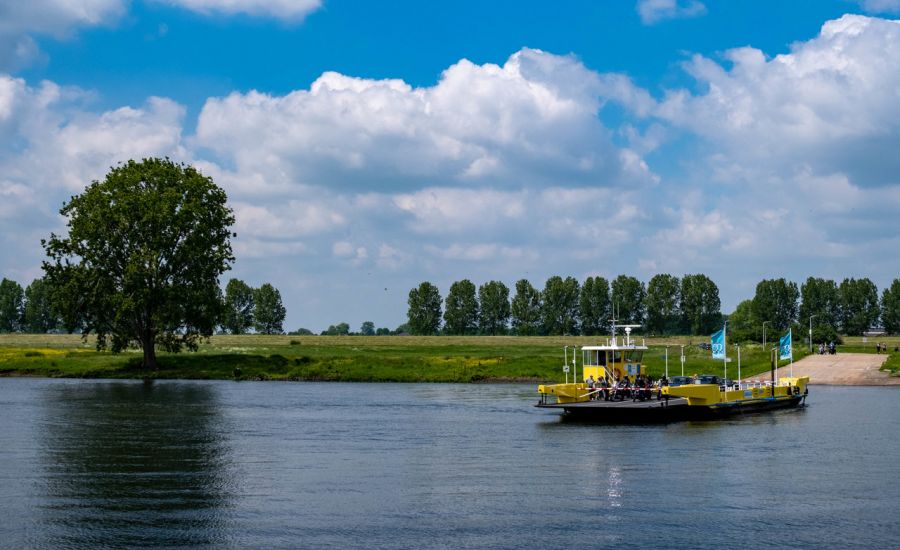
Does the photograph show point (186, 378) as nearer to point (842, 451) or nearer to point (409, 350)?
Result: point (409, 350)

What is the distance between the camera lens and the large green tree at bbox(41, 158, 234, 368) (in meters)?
110

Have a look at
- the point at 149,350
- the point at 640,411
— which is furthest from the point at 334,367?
the point at 640,411

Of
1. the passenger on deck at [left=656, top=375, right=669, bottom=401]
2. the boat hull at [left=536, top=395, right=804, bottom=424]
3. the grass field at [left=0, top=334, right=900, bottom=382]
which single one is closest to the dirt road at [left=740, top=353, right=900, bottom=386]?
the grass field at [left=0, top=334, right=900, bottom=382]

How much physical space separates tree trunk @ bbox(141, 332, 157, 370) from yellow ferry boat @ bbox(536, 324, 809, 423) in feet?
201

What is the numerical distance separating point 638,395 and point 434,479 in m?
34.7

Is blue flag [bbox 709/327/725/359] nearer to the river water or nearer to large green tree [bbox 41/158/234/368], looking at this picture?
the river water

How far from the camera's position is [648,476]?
128 ft

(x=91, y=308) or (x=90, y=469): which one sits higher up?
(x=91, y=308)

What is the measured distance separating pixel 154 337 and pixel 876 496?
95.2 meters

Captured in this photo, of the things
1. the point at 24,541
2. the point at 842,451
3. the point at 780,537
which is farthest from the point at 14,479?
the point at 842,451

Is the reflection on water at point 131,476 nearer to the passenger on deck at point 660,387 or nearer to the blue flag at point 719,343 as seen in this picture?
the passenger on deck at point 660,387

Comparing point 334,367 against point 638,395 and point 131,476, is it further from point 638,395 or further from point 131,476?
point 131,476

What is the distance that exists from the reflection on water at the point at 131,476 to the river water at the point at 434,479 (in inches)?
4.9

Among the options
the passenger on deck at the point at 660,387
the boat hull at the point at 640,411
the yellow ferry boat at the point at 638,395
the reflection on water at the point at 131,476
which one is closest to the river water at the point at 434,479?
the reflection on water at the point at 131,476
